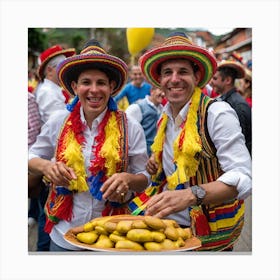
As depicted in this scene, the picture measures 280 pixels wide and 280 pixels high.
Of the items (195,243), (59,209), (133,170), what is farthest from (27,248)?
(195,243)

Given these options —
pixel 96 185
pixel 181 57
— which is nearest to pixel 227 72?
pixel 181 57

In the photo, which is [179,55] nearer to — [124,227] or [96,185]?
[96,185]

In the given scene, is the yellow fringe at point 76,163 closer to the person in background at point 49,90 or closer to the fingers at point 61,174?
the fingers at point 61,174

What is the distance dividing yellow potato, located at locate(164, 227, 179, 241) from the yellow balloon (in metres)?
1.15

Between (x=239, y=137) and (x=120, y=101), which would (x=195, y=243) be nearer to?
(x=239, y=137)

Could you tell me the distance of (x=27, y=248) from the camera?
2275mm

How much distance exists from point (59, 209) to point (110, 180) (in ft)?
1.11

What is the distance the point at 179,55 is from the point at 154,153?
0.50 metres

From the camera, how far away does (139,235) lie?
1.80m

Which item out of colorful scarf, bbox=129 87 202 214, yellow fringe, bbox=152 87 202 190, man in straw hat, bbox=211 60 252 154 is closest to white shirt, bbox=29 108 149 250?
colorful scarf, bbox=129 87 202 214

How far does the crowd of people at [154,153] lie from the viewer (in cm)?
183

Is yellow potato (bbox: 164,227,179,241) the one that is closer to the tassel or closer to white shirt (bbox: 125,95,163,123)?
the tassel
